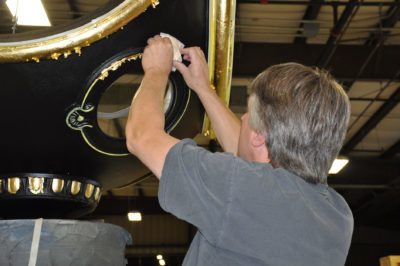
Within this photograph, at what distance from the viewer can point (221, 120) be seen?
1320mm

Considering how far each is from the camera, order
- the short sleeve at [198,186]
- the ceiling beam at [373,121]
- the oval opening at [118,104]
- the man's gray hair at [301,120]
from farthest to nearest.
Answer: the ceiling beam at [373,121] → the oval opening at [118,104] → the man's gray hair at [301,120] → the short sleeve at [198,186]

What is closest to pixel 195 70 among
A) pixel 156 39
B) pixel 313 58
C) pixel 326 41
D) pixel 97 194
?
pixel 156 39

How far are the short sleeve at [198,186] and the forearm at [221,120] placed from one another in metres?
0.48

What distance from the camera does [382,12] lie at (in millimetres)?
5203

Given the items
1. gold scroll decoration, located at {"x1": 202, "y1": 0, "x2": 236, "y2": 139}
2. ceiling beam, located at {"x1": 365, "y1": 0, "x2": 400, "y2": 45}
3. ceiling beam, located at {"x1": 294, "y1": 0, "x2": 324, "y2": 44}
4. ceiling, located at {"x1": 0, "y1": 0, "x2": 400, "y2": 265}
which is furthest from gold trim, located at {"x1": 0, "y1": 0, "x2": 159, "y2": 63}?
ceiling beam, located at {"x1": 365, "y1": 0, "x2": 400, "y2": 45}

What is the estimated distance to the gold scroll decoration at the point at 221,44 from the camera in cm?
110

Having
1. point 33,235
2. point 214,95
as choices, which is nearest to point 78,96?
point 33,235

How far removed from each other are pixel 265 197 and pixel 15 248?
58 centimetres

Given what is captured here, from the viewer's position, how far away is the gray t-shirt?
0.76 m

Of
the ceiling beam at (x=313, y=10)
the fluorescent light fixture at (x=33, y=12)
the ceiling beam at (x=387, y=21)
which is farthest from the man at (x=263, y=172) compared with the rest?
the ceiling beam at (x=387, y=21)

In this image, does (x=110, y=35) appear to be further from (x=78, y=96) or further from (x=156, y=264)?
(x=156, y=264)

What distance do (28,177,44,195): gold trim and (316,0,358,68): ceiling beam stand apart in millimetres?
4540

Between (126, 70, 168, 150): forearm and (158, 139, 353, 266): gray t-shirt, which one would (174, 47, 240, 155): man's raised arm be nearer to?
(126, 70, 168, 150): forearm

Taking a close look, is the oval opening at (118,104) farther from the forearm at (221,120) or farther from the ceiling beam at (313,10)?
the ceiling beam at (313,10)
